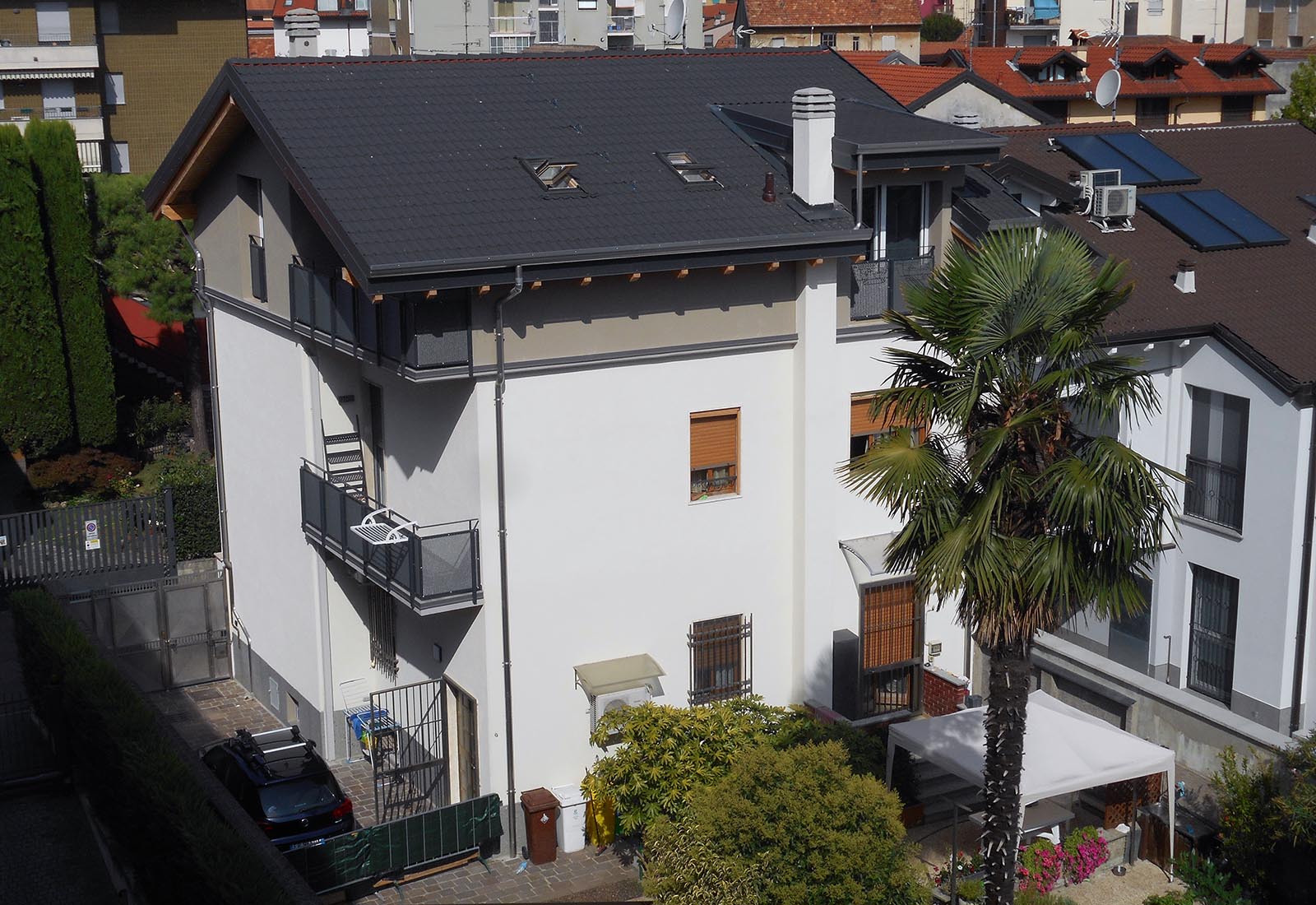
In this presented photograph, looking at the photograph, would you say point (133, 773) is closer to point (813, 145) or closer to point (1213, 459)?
point (813, 145)

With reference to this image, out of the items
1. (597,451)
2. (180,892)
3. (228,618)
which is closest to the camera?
(180,892)

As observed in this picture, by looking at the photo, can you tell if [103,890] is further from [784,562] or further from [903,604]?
[903,604]

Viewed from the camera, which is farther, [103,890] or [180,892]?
[103,890]

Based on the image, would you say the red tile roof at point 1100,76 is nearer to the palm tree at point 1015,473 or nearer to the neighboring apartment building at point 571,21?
the neighboring apartment building at point 571,21

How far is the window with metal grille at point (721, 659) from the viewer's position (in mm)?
18641

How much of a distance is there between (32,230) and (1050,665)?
2281 centimetres

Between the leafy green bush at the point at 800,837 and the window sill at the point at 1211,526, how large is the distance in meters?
8.11

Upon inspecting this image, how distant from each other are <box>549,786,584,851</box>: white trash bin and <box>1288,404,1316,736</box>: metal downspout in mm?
9094

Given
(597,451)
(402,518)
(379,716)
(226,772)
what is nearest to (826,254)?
(597,451)

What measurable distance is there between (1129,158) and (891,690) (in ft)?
32.9

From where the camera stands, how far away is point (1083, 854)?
1752 centimetres

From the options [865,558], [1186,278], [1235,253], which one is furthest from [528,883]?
[1235,253]

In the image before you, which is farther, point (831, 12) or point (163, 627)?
point (831, 12)

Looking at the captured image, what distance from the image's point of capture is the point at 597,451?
17.5 meters
